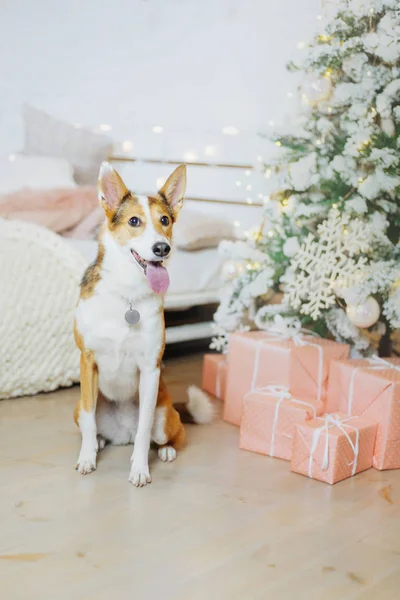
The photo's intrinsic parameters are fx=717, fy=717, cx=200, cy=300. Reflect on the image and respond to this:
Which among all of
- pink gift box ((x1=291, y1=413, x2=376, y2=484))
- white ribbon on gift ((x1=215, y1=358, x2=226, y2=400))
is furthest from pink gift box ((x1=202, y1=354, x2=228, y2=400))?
pink gift box ((x1=291, y1=413, x2=376, y2=484))

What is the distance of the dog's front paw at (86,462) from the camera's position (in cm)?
206

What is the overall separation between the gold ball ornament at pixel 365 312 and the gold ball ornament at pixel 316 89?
0.76 m

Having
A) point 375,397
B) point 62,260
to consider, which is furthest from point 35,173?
point 375,397

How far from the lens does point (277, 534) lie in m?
1.75

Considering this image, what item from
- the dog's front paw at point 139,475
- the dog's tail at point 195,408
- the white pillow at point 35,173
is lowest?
the dog's front paw at point 139,475

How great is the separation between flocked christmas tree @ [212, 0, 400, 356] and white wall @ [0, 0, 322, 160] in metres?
1.47

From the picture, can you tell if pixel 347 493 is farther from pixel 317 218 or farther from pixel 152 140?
pixel 152 140

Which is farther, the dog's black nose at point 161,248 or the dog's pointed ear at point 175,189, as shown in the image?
the dog's pointed ear at point 175,189

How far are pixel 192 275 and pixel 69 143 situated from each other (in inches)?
66.9

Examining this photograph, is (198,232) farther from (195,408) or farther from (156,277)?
(156,277)

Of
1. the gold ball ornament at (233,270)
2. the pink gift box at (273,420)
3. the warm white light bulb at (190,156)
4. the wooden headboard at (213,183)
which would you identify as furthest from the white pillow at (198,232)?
the pink gift box at (273,420)

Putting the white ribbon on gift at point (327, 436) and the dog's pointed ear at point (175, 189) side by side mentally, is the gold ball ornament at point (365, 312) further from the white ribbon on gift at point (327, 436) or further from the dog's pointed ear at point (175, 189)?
the dog's pointed ear at point (175, 189)

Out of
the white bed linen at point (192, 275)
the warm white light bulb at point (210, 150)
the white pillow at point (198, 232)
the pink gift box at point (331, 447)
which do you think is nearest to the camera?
the pink gift box at point (331, 447)

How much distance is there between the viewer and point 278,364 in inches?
99.3
